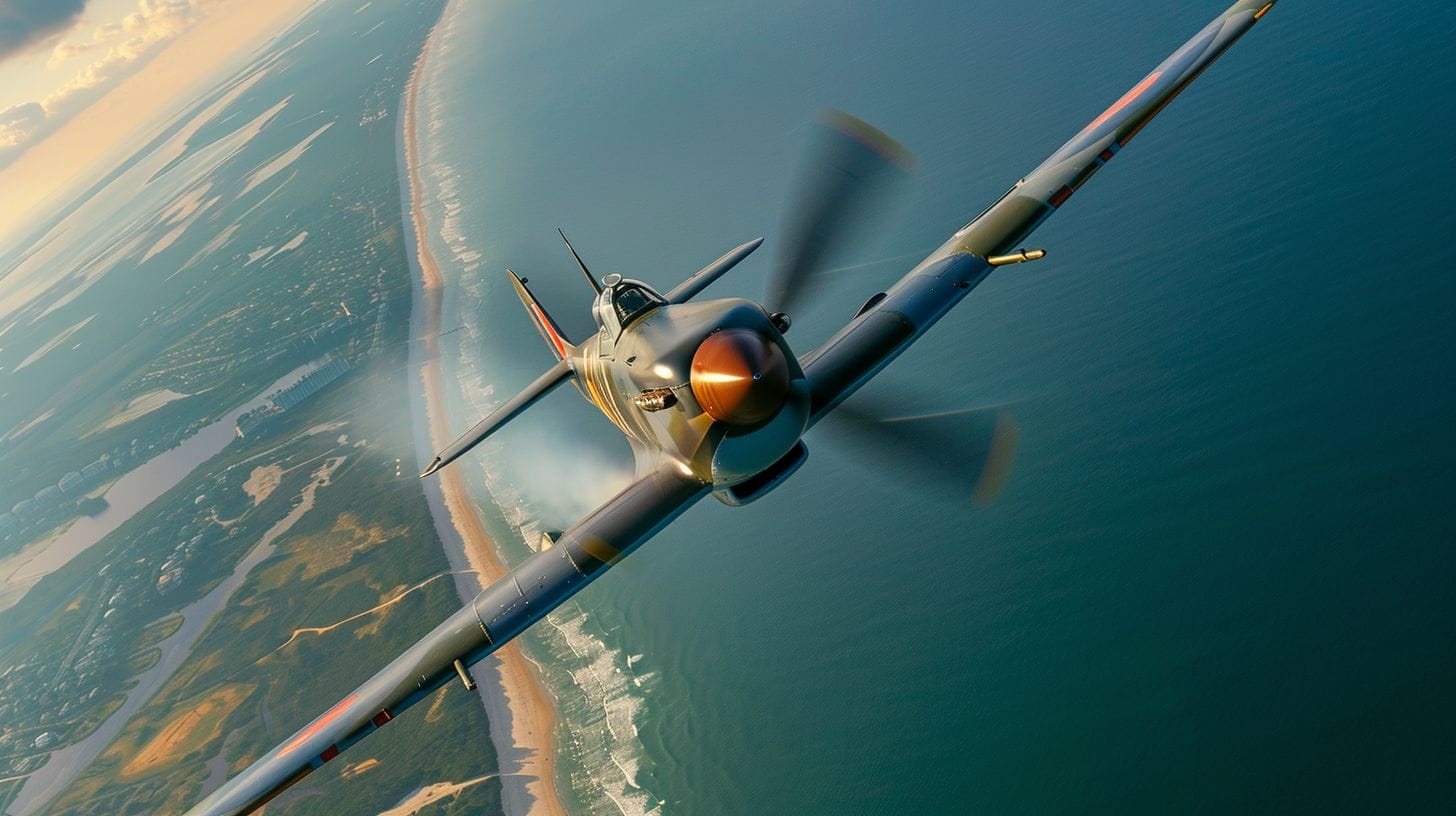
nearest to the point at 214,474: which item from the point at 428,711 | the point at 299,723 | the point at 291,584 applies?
the point at 291,584

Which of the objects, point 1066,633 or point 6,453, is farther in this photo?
point 6,453

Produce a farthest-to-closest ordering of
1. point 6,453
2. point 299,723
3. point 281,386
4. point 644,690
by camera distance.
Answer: point 6,453, point 281,386, point 299,723, point 644,690

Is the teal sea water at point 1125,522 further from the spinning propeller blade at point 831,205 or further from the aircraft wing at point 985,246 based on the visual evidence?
the spinning propeller blade at point 831,205

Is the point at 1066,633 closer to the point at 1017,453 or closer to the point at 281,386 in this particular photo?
the point at 1017,453

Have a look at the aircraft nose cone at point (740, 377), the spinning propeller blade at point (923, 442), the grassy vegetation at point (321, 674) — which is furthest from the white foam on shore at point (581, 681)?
the aircraft nose cone at point (740, 377)


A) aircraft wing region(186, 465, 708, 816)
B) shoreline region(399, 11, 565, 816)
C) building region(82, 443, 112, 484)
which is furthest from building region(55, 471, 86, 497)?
aircraft wing region(186, 465, 708, 816)

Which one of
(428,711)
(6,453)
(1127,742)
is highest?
(6,453)

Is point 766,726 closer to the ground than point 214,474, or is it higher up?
closer to the ground
